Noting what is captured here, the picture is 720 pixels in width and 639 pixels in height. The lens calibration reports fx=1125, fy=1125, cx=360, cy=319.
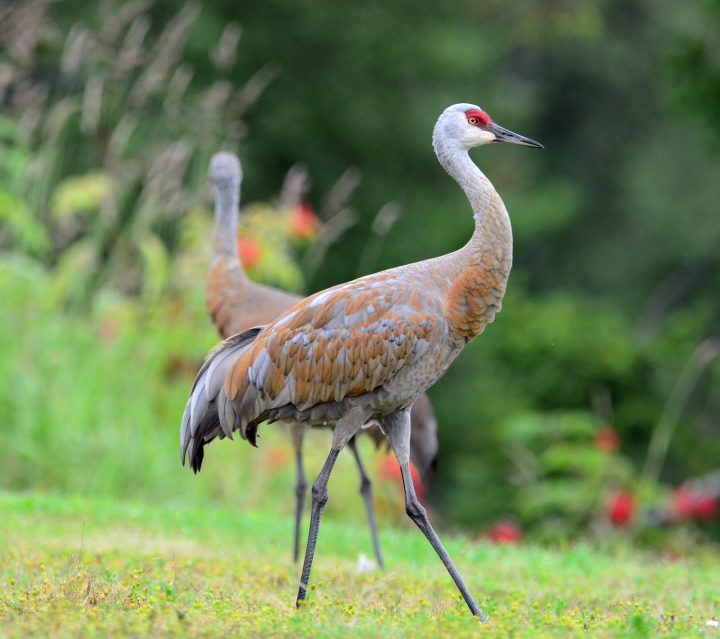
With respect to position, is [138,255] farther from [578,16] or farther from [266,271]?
[578,16]

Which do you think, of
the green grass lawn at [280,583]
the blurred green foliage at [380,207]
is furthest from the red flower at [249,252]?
the green grass lawn at [280,583]

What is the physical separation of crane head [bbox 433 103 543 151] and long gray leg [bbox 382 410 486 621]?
52.7 inches

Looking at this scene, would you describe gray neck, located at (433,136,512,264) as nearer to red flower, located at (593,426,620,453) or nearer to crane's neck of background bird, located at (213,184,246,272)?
crane's neck of background bird, located at (213,184,246,272)

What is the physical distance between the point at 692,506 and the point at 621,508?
42.5 inches

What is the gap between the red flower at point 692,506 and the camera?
34.2ft

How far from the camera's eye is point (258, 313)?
23.5 ft

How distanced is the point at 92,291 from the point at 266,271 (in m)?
1.75

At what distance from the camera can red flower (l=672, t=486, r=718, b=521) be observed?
10422mm

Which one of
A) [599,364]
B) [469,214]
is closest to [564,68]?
[469,214]

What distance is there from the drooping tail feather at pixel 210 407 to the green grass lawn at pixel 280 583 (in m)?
0.63

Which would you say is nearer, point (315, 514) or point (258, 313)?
point (315, 514)

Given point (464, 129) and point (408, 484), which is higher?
point (464, 129)

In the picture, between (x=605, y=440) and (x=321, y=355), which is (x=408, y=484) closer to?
(x=321, y=355)

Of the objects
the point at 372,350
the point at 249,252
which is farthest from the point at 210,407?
the point at 249,252
